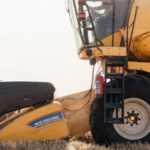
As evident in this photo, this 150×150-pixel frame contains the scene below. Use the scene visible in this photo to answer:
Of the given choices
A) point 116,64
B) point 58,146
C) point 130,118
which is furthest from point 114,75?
point 58,146

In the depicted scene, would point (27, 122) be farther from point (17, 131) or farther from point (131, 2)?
point (131, 2)

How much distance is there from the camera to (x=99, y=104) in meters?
7.67

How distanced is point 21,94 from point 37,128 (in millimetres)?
541

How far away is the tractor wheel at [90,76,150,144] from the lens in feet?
25.0

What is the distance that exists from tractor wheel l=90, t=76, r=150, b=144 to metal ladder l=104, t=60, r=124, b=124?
93 mm

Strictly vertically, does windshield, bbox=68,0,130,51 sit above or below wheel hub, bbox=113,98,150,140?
above

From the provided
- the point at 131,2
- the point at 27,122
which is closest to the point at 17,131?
the point at 27,122

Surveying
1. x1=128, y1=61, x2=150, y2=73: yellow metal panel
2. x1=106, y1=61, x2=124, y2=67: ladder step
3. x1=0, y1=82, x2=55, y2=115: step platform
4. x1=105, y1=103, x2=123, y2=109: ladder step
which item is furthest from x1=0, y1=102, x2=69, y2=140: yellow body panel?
x1=128, y1=61, x2=150, y2=73: yellow metal panel

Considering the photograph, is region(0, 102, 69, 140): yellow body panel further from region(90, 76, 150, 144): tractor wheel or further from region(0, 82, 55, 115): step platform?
region(90, 76, 150, 144): tractor wheel

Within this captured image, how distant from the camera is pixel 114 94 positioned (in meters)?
7.71

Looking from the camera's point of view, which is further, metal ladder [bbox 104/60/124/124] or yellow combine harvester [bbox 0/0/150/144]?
metal ladder [bbox 104/60/124/124]

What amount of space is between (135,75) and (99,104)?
2.51 feet

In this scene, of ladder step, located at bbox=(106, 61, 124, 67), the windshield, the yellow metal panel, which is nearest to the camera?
ladder step, located at bbox=(106, 61, 124, 67)

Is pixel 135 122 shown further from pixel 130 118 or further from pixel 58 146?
pixel 58 146
